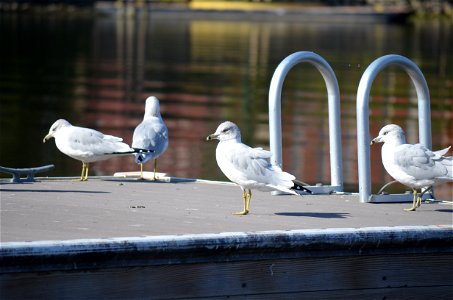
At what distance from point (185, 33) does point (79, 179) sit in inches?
2608

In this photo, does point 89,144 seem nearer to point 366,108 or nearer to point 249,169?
point 249,169

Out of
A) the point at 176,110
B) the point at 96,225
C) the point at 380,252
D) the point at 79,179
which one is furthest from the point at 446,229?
the point at 176,110

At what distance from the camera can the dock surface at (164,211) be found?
6930 mm

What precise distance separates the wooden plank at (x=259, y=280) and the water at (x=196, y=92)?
8.26m

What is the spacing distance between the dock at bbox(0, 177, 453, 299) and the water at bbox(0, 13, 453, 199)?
8006 mm

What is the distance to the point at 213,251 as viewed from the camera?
654cm

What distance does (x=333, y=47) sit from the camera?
196 ft

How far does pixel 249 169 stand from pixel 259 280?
105 cm

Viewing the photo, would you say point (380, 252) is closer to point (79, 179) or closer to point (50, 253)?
point (50, 253)

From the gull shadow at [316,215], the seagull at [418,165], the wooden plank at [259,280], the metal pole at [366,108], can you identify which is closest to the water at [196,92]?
the metal pole at [366,108]

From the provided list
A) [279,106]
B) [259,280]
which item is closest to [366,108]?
[279,106]

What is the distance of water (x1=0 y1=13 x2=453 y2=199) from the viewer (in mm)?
18736

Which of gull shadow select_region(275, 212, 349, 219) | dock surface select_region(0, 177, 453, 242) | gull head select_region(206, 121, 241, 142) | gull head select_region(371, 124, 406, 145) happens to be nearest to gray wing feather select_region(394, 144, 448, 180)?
gull head select_region(371, 124, 406, 145)

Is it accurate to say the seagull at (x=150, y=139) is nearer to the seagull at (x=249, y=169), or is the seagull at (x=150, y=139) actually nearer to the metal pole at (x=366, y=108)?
the seagull at (x=249, y=169)
